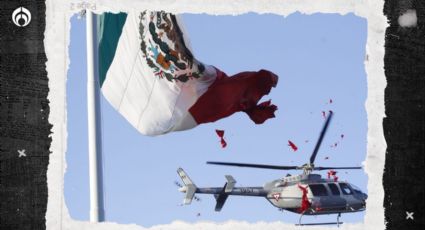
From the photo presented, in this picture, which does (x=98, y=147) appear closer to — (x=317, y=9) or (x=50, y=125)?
(x=50, y=125)

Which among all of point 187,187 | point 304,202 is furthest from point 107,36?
point 304,202

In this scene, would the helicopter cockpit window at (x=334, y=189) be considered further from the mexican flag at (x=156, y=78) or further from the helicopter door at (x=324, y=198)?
the mexican flag at (x=156, y=78)

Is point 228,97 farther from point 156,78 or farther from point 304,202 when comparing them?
point 304,202

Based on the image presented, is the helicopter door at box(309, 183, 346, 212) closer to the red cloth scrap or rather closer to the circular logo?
the red cloth scrap

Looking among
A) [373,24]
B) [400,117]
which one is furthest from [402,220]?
[373,24]

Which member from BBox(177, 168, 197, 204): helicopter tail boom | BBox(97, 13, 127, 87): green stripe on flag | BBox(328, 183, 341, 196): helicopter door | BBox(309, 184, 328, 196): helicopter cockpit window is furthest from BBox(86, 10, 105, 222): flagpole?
BBox(328, 183, 341, 196): helicopter door

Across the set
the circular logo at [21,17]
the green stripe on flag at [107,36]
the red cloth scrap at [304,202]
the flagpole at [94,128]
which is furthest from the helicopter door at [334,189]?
the circular logo at [21,17]
